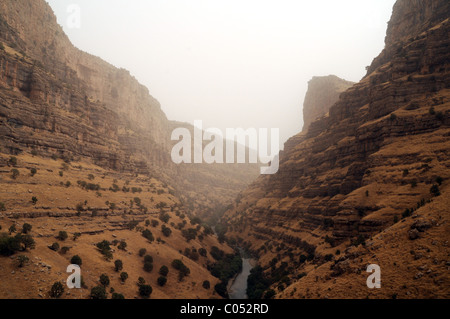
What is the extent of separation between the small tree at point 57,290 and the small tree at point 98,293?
369cm

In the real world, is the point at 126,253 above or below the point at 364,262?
below

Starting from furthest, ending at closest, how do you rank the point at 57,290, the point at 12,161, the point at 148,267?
the point at 148,267
the point at 12,161
the point at 57,290

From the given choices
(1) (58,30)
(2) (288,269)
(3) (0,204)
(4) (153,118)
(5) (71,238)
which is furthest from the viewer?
(4) (153,118)

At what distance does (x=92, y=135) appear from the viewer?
2667 inches

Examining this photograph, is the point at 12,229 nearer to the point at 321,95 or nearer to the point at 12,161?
the point at 12,161

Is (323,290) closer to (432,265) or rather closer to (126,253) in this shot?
(432,265)

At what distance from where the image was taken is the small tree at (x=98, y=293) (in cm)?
3173

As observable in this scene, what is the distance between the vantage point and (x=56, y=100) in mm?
61094

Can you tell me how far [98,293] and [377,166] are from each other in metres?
43.4

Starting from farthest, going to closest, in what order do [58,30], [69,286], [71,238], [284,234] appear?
[58,30] → [284,234] → [71,238] → [69,286]

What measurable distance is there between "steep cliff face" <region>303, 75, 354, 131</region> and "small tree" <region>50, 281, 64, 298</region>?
122091 mm

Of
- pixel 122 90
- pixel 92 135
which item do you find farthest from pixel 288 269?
pixel 122 90

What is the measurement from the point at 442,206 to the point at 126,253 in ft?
147

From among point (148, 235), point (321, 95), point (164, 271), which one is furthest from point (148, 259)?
point (321, 95)
